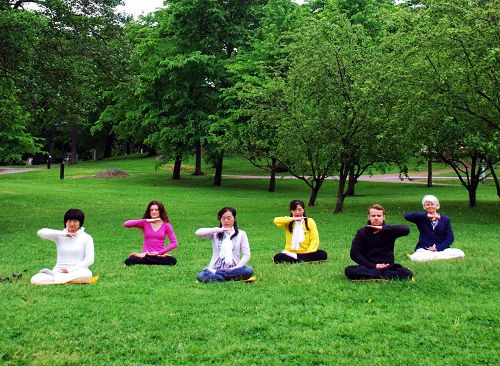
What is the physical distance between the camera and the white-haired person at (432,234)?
10.6m

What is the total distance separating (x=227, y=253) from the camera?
8.95 meters

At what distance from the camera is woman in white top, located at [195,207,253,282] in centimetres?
882

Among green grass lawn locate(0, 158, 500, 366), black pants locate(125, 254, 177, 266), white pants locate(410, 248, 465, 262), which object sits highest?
white pants locate(410, 248, 465, 262)

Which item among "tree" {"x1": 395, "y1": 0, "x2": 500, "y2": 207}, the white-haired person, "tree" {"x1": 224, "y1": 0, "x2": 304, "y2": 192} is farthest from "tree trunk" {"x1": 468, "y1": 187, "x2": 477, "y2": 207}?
the white-haired person

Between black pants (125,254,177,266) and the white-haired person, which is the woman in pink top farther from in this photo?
the white-haired person

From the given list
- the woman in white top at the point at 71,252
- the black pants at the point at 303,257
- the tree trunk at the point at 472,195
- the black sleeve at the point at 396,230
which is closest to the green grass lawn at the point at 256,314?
the black pants at the point at 303,257

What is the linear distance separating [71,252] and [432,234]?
266 inches

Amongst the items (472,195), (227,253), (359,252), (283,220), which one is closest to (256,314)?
(227,253)

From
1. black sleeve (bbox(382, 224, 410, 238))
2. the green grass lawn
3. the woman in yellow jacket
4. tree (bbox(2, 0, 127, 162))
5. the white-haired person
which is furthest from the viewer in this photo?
tree (bbox(2, 0, 127, 162))

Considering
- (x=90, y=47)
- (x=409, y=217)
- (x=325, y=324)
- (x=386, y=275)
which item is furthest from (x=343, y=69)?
(x=325, y=324)

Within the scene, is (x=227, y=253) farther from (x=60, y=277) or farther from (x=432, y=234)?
(x=432, y=234)

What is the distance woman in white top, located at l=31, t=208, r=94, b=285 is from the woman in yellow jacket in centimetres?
364

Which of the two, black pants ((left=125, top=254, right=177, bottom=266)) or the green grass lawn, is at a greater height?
the green grass lawn

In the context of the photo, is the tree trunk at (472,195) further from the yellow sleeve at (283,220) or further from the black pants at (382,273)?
the black pants at (382,273)
